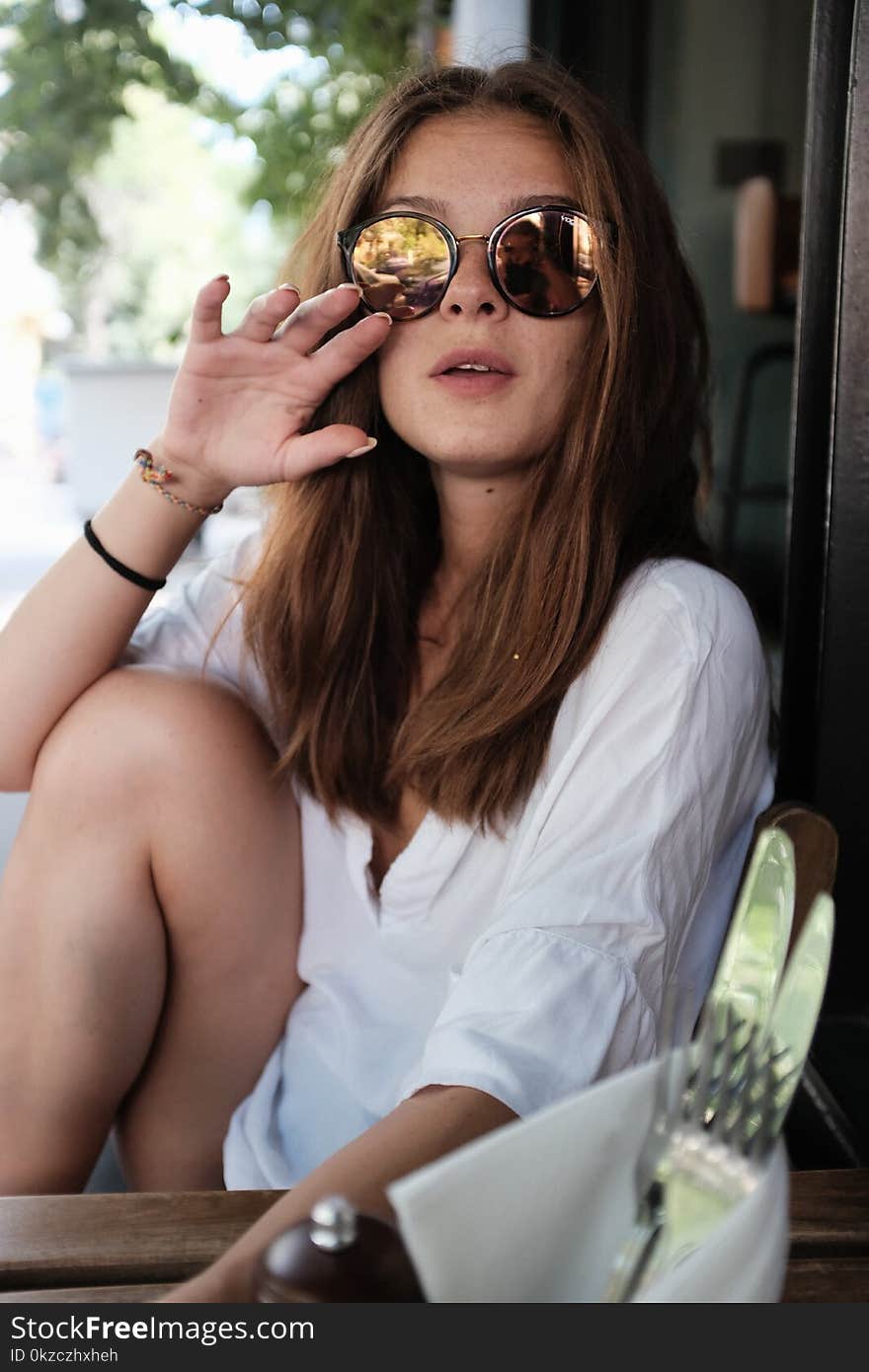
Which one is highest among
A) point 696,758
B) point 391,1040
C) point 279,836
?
point 696,758

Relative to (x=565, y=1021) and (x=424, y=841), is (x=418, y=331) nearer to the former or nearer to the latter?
(x=424, y=841)

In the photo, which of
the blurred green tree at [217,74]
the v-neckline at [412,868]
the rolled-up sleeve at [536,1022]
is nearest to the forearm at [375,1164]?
the rolled-up sleeve at [536,1022]

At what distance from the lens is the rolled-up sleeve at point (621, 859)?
1001 mm

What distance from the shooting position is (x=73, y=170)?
10680 millimetres

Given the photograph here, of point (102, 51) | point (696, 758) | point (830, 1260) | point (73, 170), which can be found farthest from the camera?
point (73, 170)

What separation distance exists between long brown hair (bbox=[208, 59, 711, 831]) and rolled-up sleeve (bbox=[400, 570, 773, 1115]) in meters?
0.08

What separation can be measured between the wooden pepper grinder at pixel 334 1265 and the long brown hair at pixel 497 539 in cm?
84

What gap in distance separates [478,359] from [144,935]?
0.72 meters

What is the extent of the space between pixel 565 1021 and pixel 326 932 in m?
0.61

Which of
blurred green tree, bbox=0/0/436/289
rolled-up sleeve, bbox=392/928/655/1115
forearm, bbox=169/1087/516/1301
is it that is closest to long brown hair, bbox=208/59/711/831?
rolled-up sleeve, bbox=392/928/655/1115

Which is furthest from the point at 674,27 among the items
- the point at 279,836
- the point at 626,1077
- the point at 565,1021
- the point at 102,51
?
the point at 626,1077

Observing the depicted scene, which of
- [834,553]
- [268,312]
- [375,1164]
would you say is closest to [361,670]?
[268,312]

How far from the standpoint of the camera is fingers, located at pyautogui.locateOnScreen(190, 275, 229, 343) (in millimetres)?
1377

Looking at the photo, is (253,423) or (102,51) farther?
(102,51)
